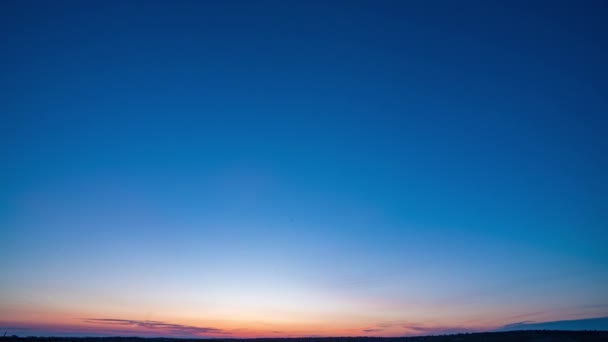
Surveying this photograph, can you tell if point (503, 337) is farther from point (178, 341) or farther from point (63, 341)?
point (63, 341)

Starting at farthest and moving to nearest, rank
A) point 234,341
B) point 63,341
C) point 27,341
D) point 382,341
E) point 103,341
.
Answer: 1. point 234,341
2. point 382,341
3. point 103,341
4. point 63,341
5. point 27,341

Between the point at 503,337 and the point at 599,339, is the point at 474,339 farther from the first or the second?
the point at 599,339

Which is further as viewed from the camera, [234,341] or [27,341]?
[234,341]

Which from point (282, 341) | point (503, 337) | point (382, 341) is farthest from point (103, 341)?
point (503, 337)

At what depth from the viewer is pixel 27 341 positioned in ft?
148

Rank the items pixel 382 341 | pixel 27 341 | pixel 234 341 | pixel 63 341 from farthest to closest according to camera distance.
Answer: pixel 234 341, pixel 382 341, pixel 63 341, pixel 27 341

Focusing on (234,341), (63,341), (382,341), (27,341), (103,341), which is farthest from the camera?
(234,341)

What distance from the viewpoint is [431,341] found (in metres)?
55.5

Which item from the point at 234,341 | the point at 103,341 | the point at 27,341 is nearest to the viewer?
the point at 27,341

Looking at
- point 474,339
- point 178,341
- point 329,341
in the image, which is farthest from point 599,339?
point 178,341

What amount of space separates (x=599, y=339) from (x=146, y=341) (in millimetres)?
56871

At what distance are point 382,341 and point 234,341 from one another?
21252mm

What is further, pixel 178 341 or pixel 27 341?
pixel 178 341

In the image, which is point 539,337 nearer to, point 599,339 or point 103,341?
point 599,339
